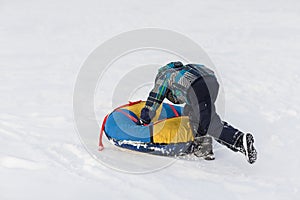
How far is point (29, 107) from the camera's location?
498cm

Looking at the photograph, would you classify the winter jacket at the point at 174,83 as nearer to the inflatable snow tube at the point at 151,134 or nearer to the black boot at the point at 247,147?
the inflatable snow tube at the point at 151,134

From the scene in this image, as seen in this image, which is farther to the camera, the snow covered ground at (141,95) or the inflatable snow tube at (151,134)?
the inflatable snow tube at (151,134)

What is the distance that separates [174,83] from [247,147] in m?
0.81

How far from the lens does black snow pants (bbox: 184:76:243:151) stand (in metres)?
3.75

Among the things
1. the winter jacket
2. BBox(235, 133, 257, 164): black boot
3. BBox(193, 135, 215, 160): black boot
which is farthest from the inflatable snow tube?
BBox(235, 133, 257, 164): black boot

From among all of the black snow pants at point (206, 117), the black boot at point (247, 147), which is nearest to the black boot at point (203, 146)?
the black snow pants at point (206, 117)

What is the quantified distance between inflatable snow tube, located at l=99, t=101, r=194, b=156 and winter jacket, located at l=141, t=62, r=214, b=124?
6.8 inches

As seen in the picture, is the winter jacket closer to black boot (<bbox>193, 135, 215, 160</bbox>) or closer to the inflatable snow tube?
the inflatable snow tube

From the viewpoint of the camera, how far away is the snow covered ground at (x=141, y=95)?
11.2ft

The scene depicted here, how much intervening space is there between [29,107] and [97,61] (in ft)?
6.17

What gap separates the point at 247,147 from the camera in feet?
12.0

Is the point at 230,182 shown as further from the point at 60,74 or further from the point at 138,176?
the point at 60,74

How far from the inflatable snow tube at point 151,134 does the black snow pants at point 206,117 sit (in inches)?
6.3

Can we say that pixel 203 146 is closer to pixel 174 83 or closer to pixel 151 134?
pixel 151 134
